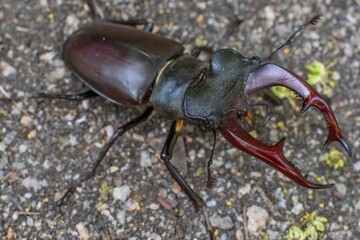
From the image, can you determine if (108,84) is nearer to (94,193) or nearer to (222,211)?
(94,193)

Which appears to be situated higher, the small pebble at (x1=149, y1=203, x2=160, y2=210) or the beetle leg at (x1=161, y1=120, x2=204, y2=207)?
the beetle leg at (x1=161, y1=120, x2=204, y2=207)

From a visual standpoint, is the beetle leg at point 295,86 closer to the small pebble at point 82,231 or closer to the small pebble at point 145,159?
the small pebble at point 145,159

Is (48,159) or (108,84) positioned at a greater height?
(108,84)

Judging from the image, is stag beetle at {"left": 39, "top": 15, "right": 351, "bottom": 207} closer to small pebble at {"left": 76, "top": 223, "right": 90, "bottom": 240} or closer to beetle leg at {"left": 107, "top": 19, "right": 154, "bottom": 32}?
beetle leg at {"left": 107, "top": 19, "right": 154, "bottom": 32}

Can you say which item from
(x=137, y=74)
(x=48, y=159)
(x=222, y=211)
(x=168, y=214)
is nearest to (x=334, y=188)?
(x=222, y=211)

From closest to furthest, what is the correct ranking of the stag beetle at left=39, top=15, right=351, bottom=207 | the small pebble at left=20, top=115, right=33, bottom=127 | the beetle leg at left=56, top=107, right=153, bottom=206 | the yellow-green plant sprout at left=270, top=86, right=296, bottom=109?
the stag beetle at left=39, top=15, right=351, bottom=207
the beetle leg at left=56, top=107, right=153, bottom=206
the small pebble at left=20, top=115, right=33, bottom=127
the yellow-green plant sprout at left=270, top=86, right=296, bottom=109

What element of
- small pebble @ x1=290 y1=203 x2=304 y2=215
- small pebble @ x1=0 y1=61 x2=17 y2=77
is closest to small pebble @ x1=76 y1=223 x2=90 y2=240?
small pebble @ x1=0 y1=61 x2=17 y2=77
